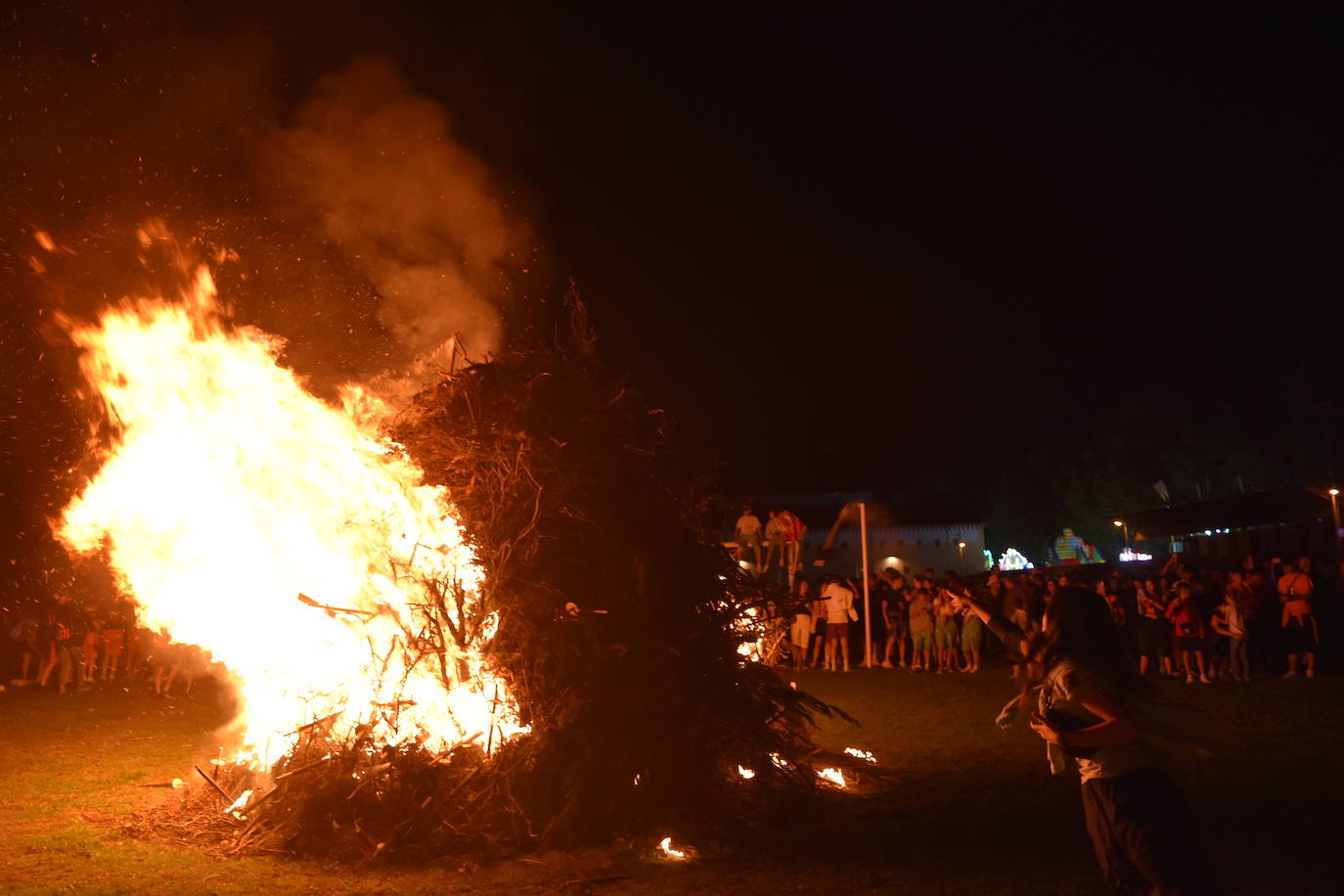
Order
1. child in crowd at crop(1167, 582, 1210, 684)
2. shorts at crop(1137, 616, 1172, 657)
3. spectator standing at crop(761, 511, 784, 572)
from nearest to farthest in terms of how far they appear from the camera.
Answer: child in crowd at crop(1167, 582, 1210, 684) → shorts at crop(1137, 616, 1172, 657) → spectator standing at crop(761, 511, 784, 572)

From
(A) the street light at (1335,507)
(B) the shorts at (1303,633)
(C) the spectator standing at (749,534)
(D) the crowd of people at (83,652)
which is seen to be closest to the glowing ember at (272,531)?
(D) the crowd of people at (83,652)

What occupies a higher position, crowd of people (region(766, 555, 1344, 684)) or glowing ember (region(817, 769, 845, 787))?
crowd of people (region(766, 555, 1344, 684))

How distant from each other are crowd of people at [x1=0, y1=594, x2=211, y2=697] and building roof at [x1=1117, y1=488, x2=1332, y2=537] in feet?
75.2

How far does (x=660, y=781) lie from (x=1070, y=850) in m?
2.85

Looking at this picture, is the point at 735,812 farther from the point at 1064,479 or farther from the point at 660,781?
the point at 1064,479

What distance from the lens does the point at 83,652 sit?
705 inches

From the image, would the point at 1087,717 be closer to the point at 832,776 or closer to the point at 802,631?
the point at 832,776

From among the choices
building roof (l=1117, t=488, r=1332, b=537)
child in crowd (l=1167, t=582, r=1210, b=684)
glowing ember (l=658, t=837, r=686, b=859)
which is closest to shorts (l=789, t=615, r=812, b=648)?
child in crowd (l=1167, t=582, r=1210, b=684)

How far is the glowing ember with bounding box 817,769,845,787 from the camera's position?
889cm

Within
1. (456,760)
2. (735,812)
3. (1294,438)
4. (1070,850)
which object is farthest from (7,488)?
(1294,438)

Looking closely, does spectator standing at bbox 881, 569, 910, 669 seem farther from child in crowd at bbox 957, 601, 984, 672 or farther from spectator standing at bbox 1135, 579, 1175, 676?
spectator standing at bbox 1135, 579, 1175, 676

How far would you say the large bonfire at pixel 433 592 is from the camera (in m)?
7.37

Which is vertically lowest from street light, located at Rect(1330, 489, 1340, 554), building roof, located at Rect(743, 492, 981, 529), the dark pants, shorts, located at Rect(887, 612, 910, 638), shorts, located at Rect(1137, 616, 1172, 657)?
the dark pants

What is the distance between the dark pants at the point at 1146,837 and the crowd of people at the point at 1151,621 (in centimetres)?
742
